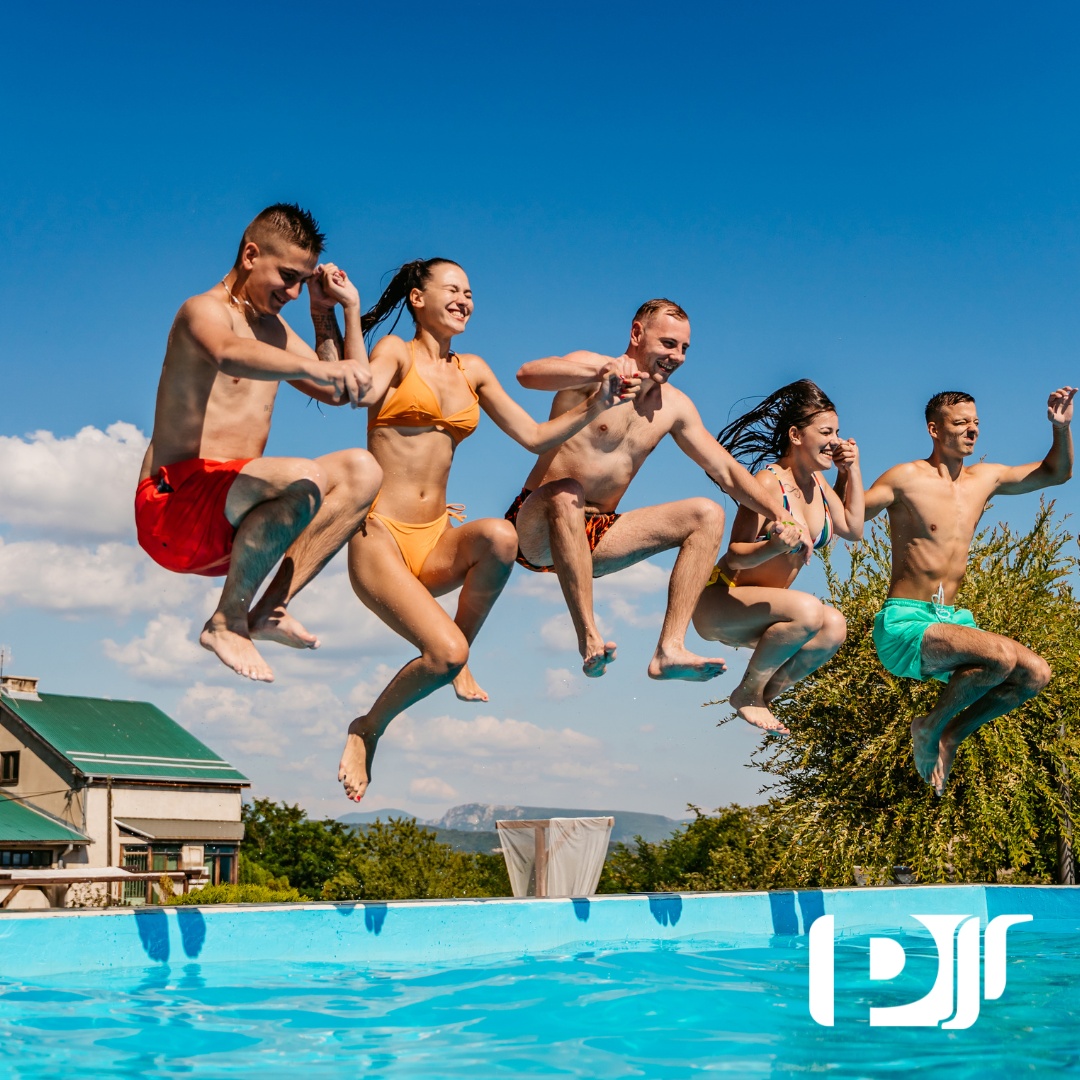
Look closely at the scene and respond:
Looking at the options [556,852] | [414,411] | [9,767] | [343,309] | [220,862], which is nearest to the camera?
[343,309]

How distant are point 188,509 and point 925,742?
17.2 ft

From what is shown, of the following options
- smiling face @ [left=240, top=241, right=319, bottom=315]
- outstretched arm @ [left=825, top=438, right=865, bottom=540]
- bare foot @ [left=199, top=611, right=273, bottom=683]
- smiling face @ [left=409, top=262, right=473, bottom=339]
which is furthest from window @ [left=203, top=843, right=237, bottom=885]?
smiling face @ [left=240, top=241, right=319, bottom=315]

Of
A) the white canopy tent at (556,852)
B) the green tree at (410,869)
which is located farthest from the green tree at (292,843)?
the white canopy tent at (556,852)

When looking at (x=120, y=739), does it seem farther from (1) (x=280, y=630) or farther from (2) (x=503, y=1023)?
(2) (x=503, y=1023)

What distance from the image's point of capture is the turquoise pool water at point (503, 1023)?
3.83 meters

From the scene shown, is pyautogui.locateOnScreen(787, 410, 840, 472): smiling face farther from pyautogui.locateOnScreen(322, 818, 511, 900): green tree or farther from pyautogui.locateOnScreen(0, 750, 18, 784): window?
pyautogui.locateOnScreen(0, 750, 18, 784): window

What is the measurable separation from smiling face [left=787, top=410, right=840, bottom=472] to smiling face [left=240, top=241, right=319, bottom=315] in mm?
3478

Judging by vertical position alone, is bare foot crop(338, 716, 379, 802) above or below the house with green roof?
above

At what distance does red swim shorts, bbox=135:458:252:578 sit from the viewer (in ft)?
16.9

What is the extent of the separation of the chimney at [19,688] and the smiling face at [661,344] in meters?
32.3

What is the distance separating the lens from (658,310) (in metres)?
6.43

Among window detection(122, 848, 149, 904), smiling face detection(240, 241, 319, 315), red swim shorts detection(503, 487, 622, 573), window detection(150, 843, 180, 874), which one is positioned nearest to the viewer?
smiling face detection(240, 241, 319, 315)

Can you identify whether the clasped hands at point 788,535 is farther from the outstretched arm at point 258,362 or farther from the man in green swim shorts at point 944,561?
the outstretched arm at point 258,362

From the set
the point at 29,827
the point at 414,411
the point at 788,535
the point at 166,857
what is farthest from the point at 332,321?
the point at 166,857
